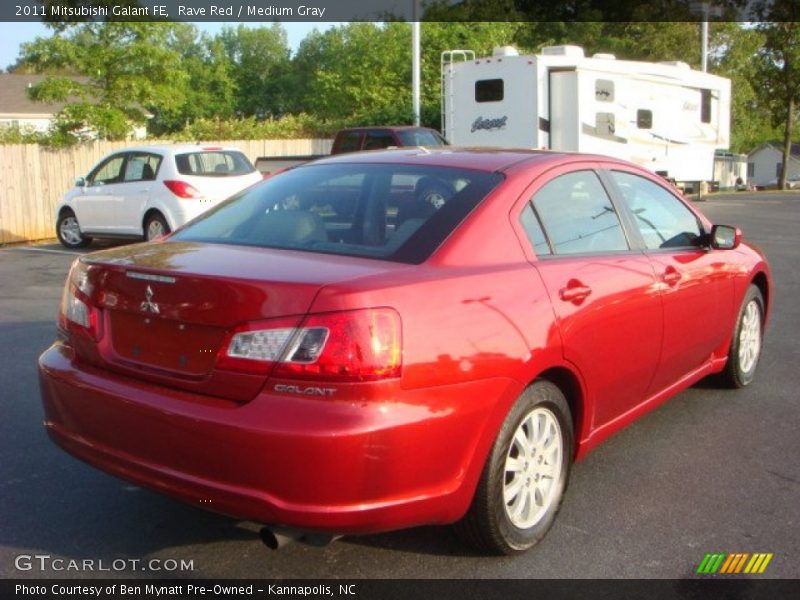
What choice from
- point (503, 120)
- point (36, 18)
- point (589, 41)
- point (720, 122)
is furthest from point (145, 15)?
point (589, 41)

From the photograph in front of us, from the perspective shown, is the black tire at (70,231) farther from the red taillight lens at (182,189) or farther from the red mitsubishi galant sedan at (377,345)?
the red mitsubishi galant sedan at (377,345)

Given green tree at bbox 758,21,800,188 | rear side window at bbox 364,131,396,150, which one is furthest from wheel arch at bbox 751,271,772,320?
green tree at bbox 758,21,800,188

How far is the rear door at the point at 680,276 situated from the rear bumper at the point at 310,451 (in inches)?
64.5

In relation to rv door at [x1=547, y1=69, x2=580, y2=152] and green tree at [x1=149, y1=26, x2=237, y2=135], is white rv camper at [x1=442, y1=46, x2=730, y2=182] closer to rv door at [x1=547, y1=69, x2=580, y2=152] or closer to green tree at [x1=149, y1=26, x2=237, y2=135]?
rv door at [x1=547, y1=69, x2=580, y2=152]

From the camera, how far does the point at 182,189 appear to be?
13492 millimetres

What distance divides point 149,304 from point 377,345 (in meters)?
0.90

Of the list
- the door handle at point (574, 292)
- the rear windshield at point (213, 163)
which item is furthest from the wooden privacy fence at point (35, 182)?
the door handle at point (574, 292)

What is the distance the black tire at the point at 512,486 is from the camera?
3436 millimetres

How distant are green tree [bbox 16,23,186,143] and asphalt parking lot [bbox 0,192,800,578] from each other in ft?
45.9

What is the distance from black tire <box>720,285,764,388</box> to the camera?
5754 mm

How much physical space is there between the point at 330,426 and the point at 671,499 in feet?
6.58

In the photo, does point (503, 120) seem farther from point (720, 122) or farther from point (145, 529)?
point (145, 529)

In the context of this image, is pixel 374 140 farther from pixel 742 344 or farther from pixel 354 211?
pixel 354 211

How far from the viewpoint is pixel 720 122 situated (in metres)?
25.7
